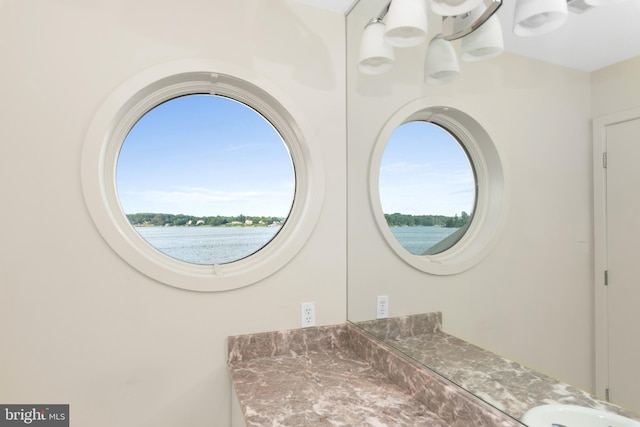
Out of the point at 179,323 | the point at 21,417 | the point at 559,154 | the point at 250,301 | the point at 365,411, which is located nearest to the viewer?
the point at 559,154

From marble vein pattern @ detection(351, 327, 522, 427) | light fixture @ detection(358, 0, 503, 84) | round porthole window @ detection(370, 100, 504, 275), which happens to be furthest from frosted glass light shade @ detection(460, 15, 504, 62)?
marble vein pattern @ detection(351, 327, 522, 427)

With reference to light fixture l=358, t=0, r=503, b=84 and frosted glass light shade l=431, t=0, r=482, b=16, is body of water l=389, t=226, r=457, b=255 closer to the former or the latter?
light fixture l=358, t=0, r=503, b=84

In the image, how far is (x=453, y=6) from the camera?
1.05 m

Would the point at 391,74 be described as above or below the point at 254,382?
above

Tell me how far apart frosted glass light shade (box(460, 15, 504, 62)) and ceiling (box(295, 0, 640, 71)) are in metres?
0.05

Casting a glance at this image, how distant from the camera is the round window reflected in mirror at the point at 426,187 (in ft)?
3.64

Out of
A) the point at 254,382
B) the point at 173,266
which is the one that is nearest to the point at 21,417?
the point at 173,266

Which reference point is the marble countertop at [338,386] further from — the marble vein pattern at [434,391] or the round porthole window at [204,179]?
the round porthole window at [204,179]

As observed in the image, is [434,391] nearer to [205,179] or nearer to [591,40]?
[591,40]

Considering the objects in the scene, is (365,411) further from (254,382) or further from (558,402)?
(558,402)

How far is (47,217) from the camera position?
→ 133cm

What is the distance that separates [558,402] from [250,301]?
1177mm

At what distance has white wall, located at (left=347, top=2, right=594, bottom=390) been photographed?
29.3 inches

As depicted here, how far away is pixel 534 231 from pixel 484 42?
542 millimetres
